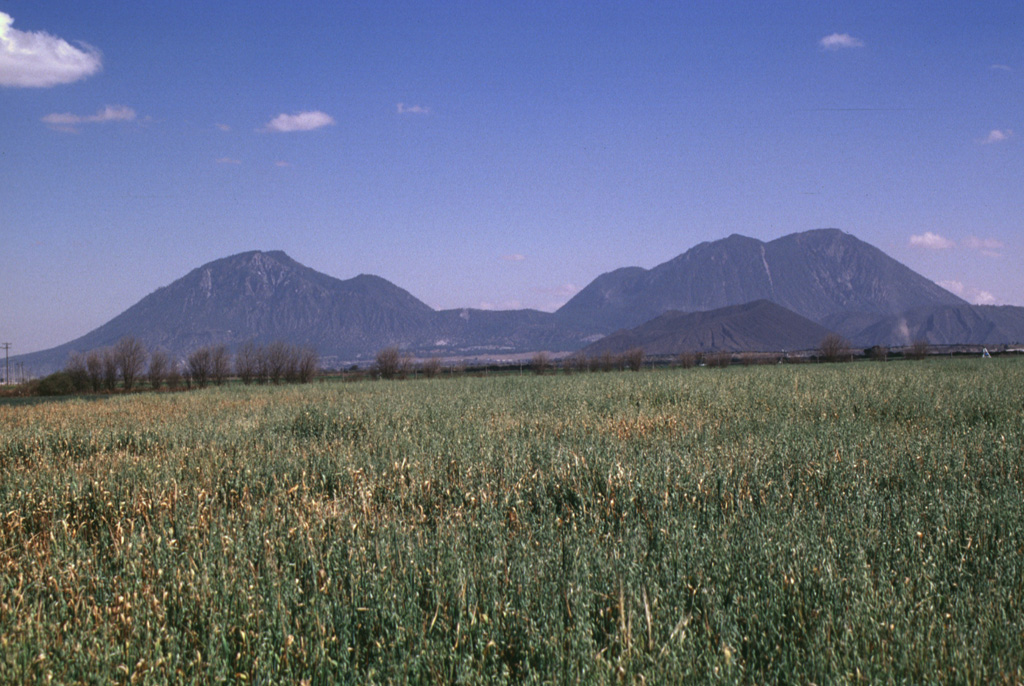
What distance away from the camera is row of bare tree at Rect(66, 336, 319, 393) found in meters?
77.7

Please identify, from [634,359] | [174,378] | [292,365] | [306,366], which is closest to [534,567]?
[634,359]

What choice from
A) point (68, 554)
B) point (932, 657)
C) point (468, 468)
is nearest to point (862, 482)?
point (932, 657)

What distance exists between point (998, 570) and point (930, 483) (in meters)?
3.32

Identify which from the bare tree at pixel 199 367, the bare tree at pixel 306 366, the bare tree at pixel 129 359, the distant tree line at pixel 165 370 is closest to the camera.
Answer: the distant tree line at pixel 165 370

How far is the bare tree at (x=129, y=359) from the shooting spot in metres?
82.9

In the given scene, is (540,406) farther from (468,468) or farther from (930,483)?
(930,483)

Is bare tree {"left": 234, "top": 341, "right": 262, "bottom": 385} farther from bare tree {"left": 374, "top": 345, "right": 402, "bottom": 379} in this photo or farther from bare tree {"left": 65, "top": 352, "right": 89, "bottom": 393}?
bare tree {"left": 65, "top": 352, "right": 89, "bottom": 393}

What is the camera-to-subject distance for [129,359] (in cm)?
8450

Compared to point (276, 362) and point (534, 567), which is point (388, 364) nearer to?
point (276, 362)

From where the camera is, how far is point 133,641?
14.1 feet

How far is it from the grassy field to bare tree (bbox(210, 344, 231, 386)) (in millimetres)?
80758

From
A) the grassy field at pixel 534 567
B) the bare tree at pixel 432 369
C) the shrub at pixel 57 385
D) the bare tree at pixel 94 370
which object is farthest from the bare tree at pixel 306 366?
the grassy field at pixel 534 567

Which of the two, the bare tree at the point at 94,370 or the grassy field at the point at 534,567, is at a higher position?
the bare tree at the point at 94,370

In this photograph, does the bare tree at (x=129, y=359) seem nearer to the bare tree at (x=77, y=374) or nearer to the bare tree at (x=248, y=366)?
the bare tree at (x=77, y=374)
